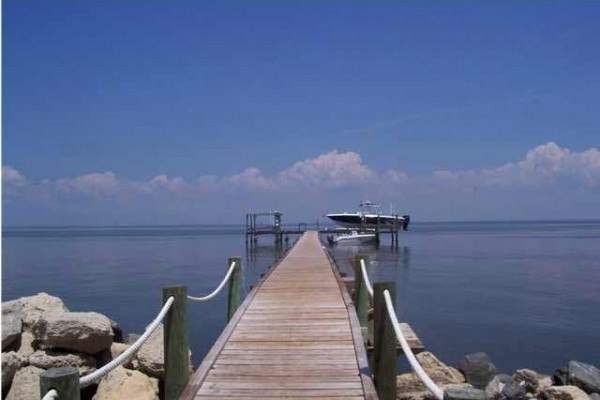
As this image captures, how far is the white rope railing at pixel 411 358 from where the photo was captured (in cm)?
437

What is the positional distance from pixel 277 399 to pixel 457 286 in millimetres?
26583

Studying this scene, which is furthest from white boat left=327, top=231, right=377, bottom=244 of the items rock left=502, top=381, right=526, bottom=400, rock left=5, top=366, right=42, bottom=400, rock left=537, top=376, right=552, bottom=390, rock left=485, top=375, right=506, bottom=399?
rock left=5, top=366, right=42, bottom=400

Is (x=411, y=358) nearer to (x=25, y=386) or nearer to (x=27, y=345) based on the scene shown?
(x=25, y=386)

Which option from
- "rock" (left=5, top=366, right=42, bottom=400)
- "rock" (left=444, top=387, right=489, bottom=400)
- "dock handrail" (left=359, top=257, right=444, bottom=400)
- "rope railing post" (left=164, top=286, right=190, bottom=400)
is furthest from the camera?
"rock" (left=5, top=366, right=42, bottom=400)

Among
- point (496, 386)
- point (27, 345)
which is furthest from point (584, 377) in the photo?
point (27, 345)

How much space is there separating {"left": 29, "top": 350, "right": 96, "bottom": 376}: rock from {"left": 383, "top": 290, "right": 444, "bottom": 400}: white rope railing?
506cm

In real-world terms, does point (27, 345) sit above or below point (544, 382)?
above

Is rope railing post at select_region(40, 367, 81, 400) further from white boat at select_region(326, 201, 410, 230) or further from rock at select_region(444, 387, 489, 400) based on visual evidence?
white boat at select_region(326, 201, 410, 230)

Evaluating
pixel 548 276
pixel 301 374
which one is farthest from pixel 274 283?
pixel 548 276

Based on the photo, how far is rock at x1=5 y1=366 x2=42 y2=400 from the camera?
326 inches

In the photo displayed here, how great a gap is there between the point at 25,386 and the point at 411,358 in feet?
19.9

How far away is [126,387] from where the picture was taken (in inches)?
346

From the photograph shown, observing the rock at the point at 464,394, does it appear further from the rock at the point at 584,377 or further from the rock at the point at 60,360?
the rock at the point at 584,377

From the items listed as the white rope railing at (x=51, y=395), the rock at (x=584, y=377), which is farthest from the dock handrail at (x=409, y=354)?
the rock at (x=584, y=377)
